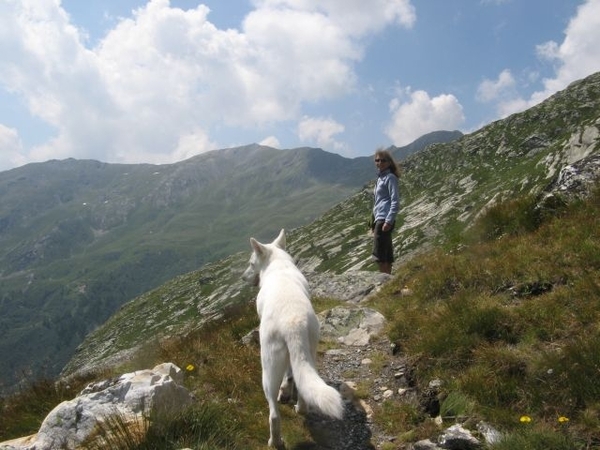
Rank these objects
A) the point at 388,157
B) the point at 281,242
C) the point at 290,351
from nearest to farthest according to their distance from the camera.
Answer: the point at 290,351 < the point at 281,242 < the point at 388,157

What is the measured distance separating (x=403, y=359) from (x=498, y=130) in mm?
120996

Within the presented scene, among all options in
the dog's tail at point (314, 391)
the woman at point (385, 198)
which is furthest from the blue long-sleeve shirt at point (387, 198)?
the dog's tail at point (314, 391)

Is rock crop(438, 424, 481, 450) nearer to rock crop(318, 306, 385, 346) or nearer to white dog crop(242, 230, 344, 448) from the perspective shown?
white dog crop(242, 230, 344, 448)

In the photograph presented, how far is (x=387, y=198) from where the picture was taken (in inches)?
565


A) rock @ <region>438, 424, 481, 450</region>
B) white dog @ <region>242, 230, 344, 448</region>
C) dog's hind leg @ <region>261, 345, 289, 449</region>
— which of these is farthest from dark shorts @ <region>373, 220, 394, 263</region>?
rock @ <region>438, 424, 481, 450</region>

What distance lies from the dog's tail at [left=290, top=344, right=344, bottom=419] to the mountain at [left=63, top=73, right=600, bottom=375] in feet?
174

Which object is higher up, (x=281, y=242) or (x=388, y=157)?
(x=388, y=157)

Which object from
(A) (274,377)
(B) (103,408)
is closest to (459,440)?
(A) (274,377)

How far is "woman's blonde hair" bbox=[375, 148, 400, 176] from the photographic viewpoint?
1412 cm

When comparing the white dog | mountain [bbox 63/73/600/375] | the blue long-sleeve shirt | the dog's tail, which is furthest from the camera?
mountain [bbox 63/73/600/375]

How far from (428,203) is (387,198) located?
84900 millimetres

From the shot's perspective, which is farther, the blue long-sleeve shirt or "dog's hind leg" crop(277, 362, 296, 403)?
the blue long-sleeve shirt

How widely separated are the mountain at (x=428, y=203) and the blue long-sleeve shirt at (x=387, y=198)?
45598 mm

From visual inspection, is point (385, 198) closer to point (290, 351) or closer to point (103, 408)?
point (290, 351)
